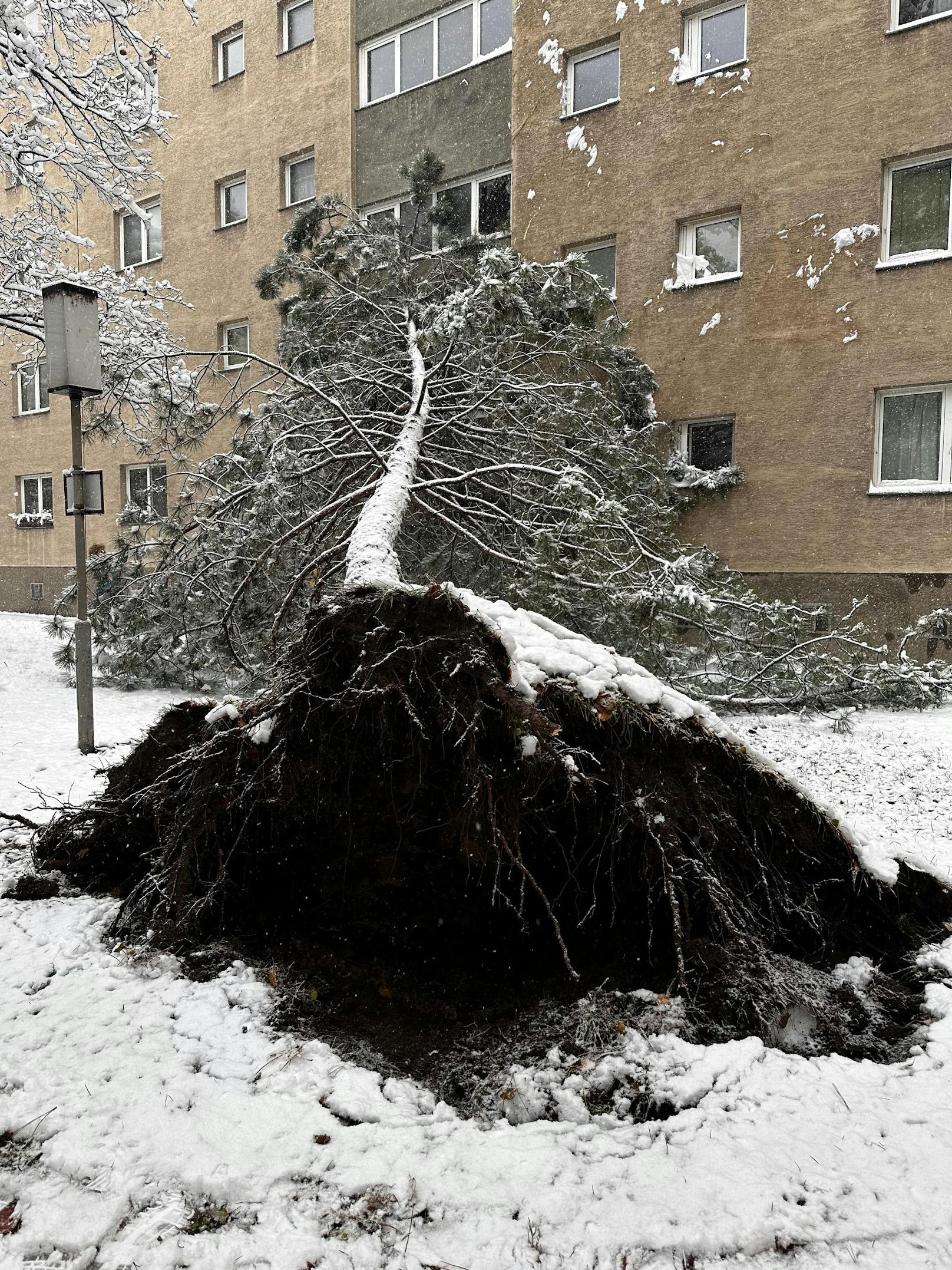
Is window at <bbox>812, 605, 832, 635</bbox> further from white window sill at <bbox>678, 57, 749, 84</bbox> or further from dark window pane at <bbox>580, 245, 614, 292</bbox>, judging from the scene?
white window sill at <bbox>678, 57, 749, 84</bbox>

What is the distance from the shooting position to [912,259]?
928 cm

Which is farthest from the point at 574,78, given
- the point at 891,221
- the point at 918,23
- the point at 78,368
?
the point at 78,368

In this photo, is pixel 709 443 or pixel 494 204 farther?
pixel 494 204

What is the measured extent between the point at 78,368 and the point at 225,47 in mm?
14456

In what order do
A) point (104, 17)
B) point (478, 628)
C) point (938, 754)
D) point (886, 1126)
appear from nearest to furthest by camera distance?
point (886, 1126)
point (478, 628)
point (938, 754)
point (104, 17)

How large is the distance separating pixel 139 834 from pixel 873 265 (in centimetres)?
997

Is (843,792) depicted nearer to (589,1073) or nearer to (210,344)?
(589,1073)

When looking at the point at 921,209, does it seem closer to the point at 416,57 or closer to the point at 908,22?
the point at 908,22

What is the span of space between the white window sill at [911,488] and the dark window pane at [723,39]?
227 inches

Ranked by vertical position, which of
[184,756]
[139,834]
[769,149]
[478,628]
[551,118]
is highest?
[551,118]

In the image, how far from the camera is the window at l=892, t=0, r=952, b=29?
9086 mm

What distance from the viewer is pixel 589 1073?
7.33 ft

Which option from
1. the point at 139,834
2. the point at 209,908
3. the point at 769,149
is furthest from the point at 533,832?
the point at 769,149

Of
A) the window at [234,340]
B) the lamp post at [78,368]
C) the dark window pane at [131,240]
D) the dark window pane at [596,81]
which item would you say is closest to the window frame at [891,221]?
the dark window pane at [596,81]
